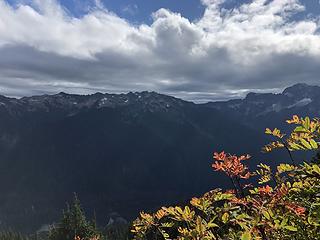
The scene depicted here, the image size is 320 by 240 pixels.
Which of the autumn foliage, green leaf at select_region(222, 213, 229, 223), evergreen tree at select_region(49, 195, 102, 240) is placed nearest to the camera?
the autumn foliage

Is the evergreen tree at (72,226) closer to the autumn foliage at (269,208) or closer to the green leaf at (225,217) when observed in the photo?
the autumn foliage at (269,208)

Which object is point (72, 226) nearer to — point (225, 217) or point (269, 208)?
point (225, 217)

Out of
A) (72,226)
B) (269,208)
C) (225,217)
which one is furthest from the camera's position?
(72,226)

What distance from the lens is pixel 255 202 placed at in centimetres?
450

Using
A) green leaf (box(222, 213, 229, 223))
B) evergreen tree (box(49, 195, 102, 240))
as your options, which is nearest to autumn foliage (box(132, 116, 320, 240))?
green leaf (box(222, 213, 229, 223))

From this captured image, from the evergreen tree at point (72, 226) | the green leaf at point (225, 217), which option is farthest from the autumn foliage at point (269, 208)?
the evergreen tree at point (72, 226)

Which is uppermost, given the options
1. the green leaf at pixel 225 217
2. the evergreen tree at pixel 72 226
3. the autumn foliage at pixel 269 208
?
the autumn foliage at pixel 269 208

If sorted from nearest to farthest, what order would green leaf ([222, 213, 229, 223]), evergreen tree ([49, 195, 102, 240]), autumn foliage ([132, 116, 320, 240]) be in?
autumn foliage ([132, 116, 320, 240])
green leaf ([222, 213, 229, 223])
evergreen tree ([49, 195, 102, 240])

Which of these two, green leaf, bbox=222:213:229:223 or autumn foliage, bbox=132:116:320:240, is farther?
green leaf, bbox=222:213:229:223

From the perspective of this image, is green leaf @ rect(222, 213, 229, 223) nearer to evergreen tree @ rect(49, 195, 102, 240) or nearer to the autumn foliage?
the autumn foliage

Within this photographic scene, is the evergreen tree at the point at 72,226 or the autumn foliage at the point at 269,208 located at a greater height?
the autumn foliage at the point at 269,208

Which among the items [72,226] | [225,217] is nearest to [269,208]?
[225,217]

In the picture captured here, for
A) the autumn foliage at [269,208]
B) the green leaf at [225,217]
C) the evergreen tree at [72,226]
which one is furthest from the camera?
the evergreen tree at [72,226]

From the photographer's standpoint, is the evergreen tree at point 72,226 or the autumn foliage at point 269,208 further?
the evergreen tree at point 72,226
